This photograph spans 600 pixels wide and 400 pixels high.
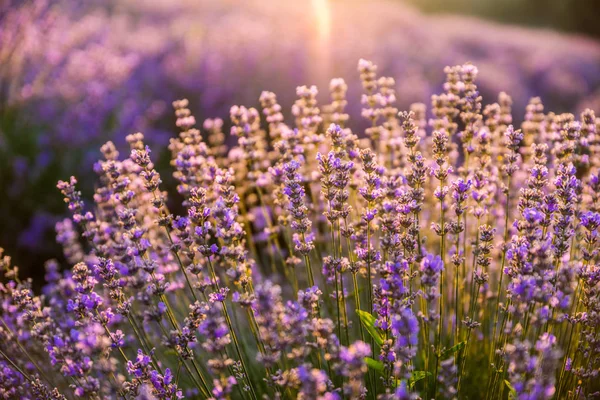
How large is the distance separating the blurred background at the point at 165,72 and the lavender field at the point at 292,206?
0.04 meters

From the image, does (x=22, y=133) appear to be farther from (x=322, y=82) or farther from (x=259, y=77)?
(x=322, y=82)

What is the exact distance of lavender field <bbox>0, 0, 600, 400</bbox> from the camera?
201cm

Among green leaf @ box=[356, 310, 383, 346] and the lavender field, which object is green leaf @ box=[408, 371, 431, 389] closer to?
the lavender field

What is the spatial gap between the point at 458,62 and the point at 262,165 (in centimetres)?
667

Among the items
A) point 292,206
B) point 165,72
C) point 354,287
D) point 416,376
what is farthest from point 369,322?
point 165,72

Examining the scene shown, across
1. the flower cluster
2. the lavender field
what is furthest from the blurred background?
the flower cluster

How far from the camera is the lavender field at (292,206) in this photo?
201 cm

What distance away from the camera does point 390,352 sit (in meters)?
1.96

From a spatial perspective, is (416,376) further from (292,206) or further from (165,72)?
(165,72)

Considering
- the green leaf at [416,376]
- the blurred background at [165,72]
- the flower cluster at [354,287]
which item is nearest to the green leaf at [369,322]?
the flower cluster at [354,287]

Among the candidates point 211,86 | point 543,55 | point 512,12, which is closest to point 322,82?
point 211,86

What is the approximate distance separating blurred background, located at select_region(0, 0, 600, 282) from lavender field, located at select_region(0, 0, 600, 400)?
0.15ft

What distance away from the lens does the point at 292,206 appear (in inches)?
95.0

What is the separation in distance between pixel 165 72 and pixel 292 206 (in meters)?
6.66
